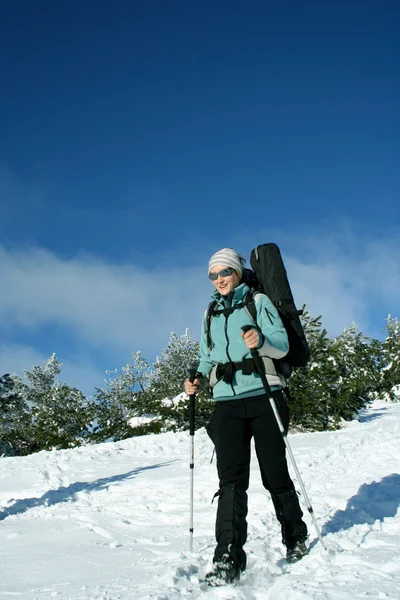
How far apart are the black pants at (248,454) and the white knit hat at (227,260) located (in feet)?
3.80

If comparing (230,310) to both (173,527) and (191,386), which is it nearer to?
(191,386)

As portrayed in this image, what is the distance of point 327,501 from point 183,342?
51.1 meters

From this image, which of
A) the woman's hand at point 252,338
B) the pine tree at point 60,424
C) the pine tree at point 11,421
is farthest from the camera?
the pine tree at point 11,421

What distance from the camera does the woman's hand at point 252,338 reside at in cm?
366

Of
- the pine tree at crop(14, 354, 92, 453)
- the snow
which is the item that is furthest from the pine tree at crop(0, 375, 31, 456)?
the snow

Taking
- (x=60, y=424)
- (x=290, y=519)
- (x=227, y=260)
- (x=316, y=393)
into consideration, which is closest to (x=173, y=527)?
(x=290, y=519)

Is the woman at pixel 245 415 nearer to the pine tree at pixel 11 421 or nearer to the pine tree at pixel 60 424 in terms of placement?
the pine tree at pixel 60 424

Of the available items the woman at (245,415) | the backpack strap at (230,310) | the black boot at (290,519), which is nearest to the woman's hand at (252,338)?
the woman at (245,415)

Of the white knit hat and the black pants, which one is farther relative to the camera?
the white knit hat

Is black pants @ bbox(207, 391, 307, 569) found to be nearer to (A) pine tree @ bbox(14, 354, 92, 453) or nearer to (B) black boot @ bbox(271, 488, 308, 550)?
(B) black boot @ bbox(271, 488, 308, 550)

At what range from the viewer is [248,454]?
12.8 ft

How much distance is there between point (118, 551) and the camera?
4.57 m

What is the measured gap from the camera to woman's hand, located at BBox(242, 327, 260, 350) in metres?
3.66

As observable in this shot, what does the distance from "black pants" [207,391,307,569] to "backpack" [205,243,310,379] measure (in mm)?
354
